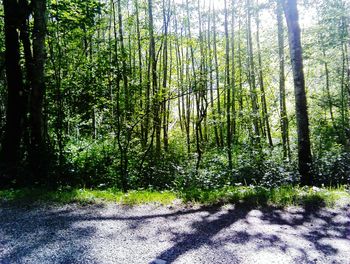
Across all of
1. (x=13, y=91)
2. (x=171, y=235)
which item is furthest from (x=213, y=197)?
(x=13, y=91)

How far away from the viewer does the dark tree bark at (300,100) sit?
620 cm

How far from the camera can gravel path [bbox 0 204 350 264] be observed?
2996 millimetres

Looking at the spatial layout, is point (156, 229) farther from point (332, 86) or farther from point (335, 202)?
point (332, 86)

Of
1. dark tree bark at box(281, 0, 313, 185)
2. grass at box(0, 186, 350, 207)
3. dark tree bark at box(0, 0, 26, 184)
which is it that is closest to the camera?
grass at box(0, 186, 350, 207)

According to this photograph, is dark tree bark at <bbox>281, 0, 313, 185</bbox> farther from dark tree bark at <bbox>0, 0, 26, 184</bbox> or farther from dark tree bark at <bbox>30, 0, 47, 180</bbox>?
dark tree bark at <bbox>0, 0, 26, 184</bbox>

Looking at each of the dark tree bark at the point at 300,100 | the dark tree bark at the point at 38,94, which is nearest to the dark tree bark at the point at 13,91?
the dark tree bark at the point at 38,94

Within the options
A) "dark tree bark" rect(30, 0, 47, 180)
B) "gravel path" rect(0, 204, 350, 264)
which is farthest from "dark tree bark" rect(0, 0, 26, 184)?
"gravel path" rect(0, 204, 350, 264)

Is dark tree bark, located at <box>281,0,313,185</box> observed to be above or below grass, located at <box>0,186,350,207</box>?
above

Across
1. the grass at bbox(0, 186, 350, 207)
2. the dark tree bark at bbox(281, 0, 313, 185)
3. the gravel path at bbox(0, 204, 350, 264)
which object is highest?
the dark tree bark at bbox(281, 0, 313, 185)

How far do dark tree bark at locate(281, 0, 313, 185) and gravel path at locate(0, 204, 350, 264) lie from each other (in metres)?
1.88

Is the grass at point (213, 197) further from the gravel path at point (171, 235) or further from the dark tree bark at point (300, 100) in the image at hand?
the dark tree bark at point (300, 100)

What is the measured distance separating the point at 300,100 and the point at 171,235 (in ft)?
13.8

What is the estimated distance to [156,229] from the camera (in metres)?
3.72

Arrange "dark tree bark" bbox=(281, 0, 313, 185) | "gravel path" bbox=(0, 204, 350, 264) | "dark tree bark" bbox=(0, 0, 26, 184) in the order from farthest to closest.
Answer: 1. "dark tree bark" bbox=(0, 0, 26, 184)
2. "dark tree bark" bbox=(281, 0, 313, 185)
3. "gravel path" bbox=(0, 204, 350, 264)
